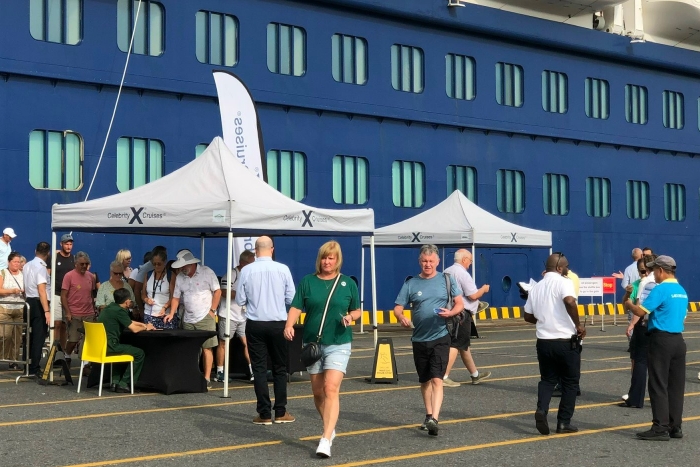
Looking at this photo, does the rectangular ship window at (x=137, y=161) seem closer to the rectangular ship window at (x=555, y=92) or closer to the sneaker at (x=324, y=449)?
the rectangular ship window at (x=555, y=92)

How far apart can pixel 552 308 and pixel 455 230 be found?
47.3 feet

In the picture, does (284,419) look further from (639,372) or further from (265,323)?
(639,372)

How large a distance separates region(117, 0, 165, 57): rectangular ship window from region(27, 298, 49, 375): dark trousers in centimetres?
1159

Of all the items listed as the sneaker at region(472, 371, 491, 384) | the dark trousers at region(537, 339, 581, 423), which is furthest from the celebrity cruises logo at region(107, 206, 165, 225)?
the dark trousers at region(537, 339, 581, 423)

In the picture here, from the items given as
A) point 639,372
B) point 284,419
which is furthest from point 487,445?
point 639,372

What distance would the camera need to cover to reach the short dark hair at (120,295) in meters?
14.2

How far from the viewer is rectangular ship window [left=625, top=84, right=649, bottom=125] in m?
40.5

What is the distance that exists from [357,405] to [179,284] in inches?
118

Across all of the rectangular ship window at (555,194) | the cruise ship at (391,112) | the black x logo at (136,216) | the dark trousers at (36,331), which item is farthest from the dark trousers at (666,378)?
the rectangular ship window at (555,194)

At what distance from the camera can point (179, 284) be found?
14.8 meters

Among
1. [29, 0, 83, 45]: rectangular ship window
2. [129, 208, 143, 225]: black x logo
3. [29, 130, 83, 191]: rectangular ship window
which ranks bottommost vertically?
[129, 208, 143, 225]: black x logo

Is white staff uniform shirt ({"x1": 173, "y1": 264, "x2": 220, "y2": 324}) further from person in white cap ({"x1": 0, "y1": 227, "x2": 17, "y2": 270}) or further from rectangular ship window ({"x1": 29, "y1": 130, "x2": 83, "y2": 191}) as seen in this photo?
rectangular ship window ({"x1": 29, "y1": 130, "x2": 83, "y2": 191})

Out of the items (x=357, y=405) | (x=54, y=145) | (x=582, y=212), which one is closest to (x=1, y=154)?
(x=54, y=145)

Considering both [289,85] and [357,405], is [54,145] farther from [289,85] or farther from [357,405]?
[357,405]
